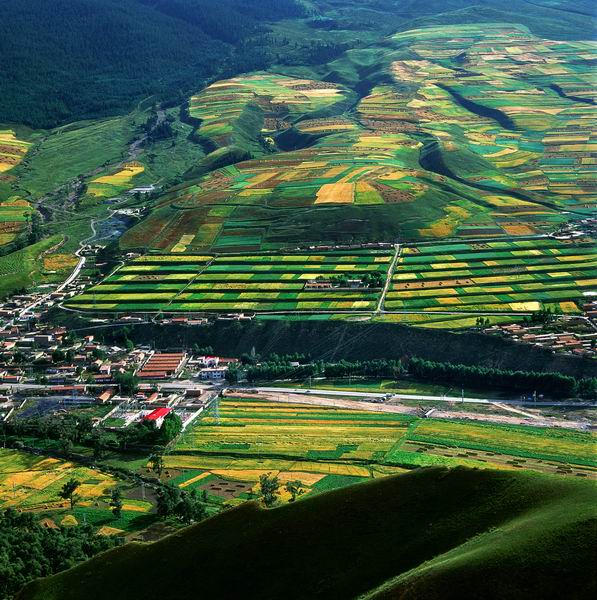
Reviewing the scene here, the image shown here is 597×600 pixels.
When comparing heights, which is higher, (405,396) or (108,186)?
(405,396)

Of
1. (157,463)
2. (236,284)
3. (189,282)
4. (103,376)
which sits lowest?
(189,282)

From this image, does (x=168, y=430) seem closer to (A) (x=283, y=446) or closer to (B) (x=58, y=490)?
(A) (x=283, y=446)

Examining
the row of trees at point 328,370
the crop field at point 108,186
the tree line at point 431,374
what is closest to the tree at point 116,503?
the tree line at point 431,374

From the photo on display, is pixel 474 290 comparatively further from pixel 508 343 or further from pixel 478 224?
pixel 478 224

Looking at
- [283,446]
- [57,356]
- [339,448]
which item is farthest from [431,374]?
[57,356]

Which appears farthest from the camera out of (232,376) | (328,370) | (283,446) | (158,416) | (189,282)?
(189,282)

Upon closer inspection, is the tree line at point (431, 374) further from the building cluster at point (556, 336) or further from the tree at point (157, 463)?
the tree at point (157, 463)
